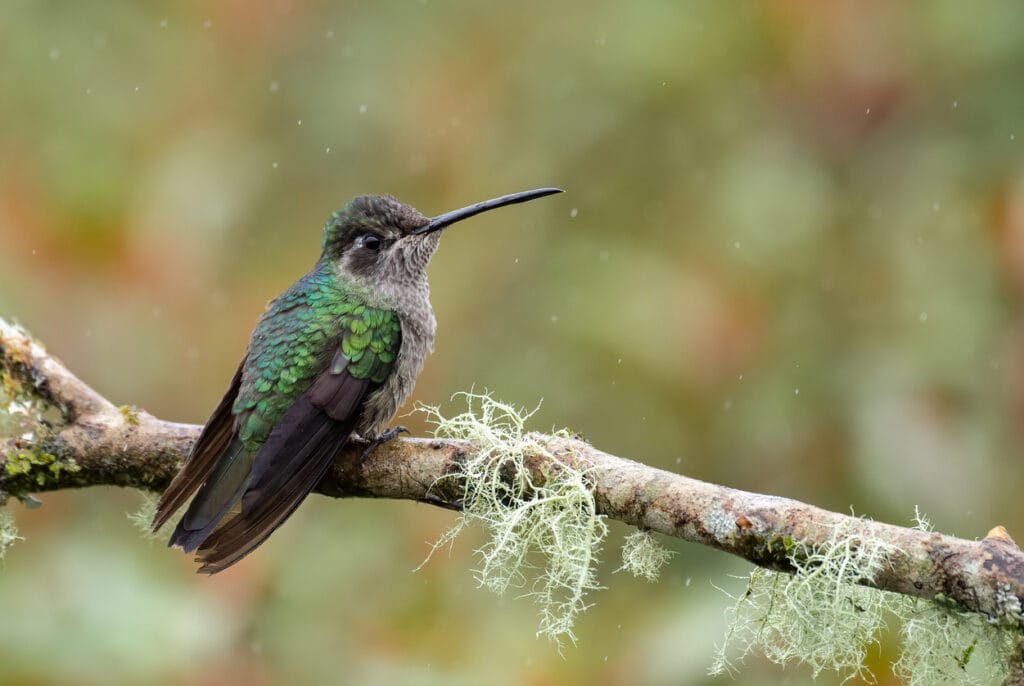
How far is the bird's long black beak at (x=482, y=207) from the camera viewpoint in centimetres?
446

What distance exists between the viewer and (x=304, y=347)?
412 centimetres

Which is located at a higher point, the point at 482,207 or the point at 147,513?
the point at 482,207

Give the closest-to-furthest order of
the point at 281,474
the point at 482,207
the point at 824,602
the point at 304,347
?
the point at 824,602, the point at 281,474, the point at 304,347, the point at 482,207

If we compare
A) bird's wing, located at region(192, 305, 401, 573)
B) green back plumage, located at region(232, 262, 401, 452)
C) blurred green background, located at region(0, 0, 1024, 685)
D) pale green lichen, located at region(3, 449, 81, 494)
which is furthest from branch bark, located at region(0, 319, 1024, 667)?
blurred green background, located at region(0, 0, 1024, 685)

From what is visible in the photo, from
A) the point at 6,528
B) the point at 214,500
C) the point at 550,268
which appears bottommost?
the point at 6,528

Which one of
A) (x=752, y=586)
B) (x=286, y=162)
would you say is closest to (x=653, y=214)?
(x=286, y=162)

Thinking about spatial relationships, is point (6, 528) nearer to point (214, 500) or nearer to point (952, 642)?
point (214, 500)

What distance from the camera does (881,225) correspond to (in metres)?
5.61

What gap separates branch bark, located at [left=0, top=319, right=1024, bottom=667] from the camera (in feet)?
8.02

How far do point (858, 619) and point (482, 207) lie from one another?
2.28 metres

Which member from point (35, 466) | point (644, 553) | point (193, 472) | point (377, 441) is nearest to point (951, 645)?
point (644, 553)

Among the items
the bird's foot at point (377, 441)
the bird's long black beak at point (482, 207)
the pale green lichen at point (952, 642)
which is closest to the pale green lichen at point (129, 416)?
the bird's foot at point (377, 441)

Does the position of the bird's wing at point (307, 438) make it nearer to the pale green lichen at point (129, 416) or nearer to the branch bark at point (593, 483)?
the branch bark at point (593, 483)

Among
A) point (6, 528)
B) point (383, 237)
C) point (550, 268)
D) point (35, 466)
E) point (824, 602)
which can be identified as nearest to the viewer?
point (824, 602)
